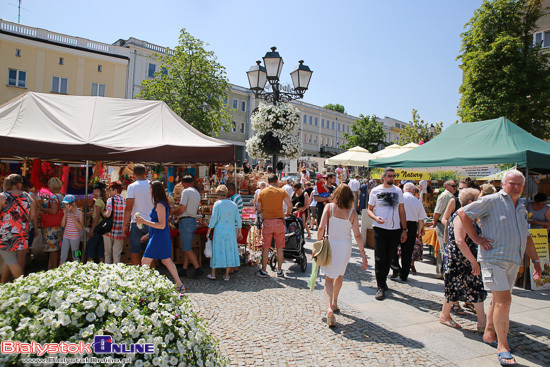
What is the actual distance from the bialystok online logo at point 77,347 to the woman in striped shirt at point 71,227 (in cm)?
504

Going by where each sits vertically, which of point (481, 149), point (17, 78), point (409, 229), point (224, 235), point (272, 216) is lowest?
point (224, 235)

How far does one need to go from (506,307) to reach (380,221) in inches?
81.9

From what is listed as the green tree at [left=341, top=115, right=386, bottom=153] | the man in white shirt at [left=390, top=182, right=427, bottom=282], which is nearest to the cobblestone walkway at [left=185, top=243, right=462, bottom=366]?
the man in white shirt at [left=390, top=182, right=427, bottom=282]

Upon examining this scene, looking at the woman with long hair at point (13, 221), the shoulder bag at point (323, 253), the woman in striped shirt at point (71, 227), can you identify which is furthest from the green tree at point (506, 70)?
the woman with long hair at point (13, 221)

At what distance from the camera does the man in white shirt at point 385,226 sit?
565 cm

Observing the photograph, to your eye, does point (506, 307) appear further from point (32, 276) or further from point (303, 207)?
point (303, 207)

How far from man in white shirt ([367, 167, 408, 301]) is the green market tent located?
244 cm

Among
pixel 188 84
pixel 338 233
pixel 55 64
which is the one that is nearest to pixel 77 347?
pixel 338 233

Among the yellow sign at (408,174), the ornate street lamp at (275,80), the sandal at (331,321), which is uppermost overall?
the ornate street lamp at (275,80)

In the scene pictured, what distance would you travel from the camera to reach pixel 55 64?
30.3 meters

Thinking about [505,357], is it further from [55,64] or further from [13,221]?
[55,64]

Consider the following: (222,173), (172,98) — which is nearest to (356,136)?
(172,98)

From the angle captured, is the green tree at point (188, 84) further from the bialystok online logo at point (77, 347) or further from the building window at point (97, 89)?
the bialystok online logo at point (77, 347)

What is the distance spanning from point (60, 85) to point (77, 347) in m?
35.1
